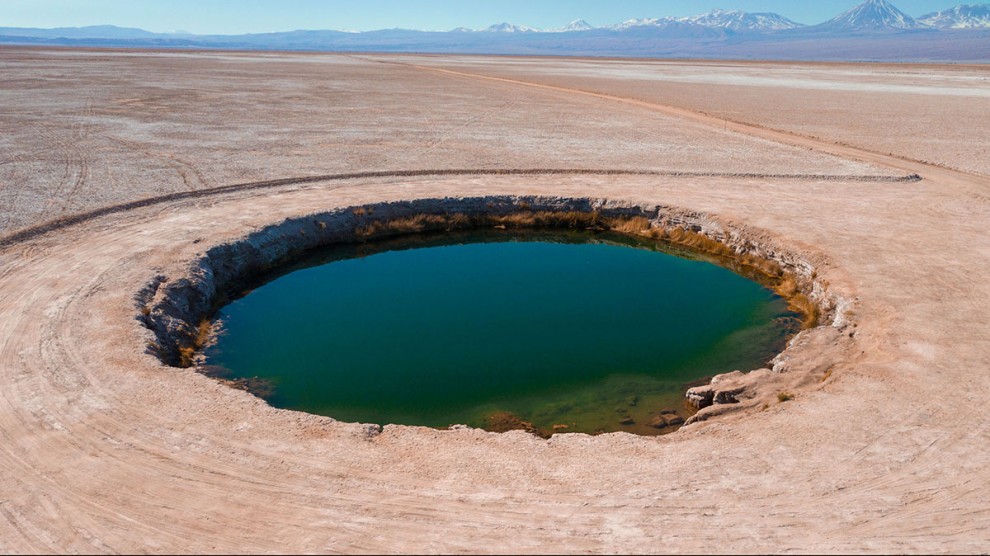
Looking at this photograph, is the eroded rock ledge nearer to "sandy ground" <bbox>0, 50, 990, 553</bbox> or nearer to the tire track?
"sandy ground" <bbox>0, 50, 990, 553</bbox>

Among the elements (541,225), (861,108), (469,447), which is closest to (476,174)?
(541,225)

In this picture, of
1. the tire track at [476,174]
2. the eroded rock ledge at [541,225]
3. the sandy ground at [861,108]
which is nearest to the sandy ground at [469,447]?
the eroded rock ledge at [541,225]

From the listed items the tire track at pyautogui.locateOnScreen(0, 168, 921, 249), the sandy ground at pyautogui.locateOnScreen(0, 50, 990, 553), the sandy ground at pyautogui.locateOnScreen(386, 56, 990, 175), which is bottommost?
the sandy ground at pyautogui.locateOnScreen(0, 50, 990, 553)

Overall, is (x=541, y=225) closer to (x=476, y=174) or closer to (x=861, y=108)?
(x=476, y=174)

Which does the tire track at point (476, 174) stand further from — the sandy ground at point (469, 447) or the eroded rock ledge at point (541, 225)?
the eroded rock ledge at point (541, 225)

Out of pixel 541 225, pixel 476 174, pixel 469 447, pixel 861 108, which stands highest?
pixel 861 108

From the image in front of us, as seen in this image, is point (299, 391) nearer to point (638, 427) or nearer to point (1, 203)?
point (638, 427)

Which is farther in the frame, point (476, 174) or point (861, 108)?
point (861, 108)

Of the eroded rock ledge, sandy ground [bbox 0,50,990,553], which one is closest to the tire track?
sandy ground [bbox 0,50,990,553]
